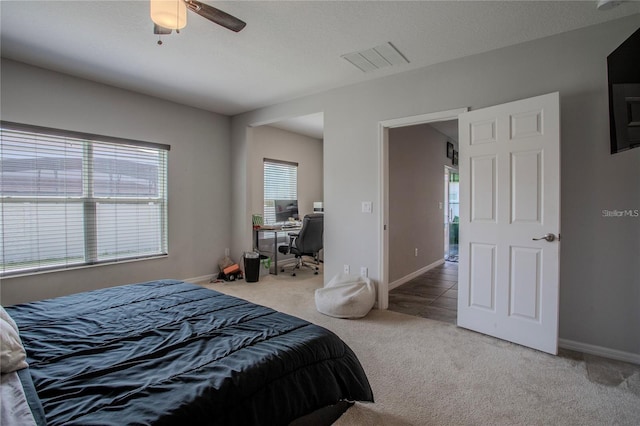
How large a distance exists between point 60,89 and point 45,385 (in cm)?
359

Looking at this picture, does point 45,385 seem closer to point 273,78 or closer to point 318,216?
point 273,78

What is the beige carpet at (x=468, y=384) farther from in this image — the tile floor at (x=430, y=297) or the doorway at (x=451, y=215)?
the doorway at (x=451, y=215)

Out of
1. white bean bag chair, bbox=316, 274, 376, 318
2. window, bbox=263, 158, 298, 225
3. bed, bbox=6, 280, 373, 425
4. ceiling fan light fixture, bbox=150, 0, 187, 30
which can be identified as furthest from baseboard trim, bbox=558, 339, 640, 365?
window, bbox=263, 158, 298, 225

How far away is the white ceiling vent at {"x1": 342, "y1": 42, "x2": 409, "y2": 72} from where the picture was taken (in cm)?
295

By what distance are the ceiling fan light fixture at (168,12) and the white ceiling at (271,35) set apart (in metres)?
0.49

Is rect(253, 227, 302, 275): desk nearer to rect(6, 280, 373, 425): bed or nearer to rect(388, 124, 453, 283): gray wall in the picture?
rect(388, 124, 453, 283): gray wall

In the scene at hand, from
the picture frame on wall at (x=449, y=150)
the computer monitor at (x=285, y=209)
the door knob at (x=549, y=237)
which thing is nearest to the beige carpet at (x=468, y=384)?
the door knob at (x=549, y=237)

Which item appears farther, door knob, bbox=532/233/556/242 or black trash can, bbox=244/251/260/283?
black trash can, bbox=244/251/260/283

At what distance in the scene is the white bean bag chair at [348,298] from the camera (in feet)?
10.8

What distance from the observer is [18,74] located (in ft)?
10.6

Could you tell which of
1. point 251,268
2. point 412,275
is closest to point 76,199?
point 251,268

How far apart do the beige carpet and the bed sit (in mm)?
441

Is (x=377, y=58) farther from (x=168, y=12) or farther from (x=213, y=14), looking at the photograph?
(x=168, y=12)

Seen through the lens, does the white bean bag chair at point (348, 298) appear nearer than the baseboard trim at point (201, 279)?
Yes
